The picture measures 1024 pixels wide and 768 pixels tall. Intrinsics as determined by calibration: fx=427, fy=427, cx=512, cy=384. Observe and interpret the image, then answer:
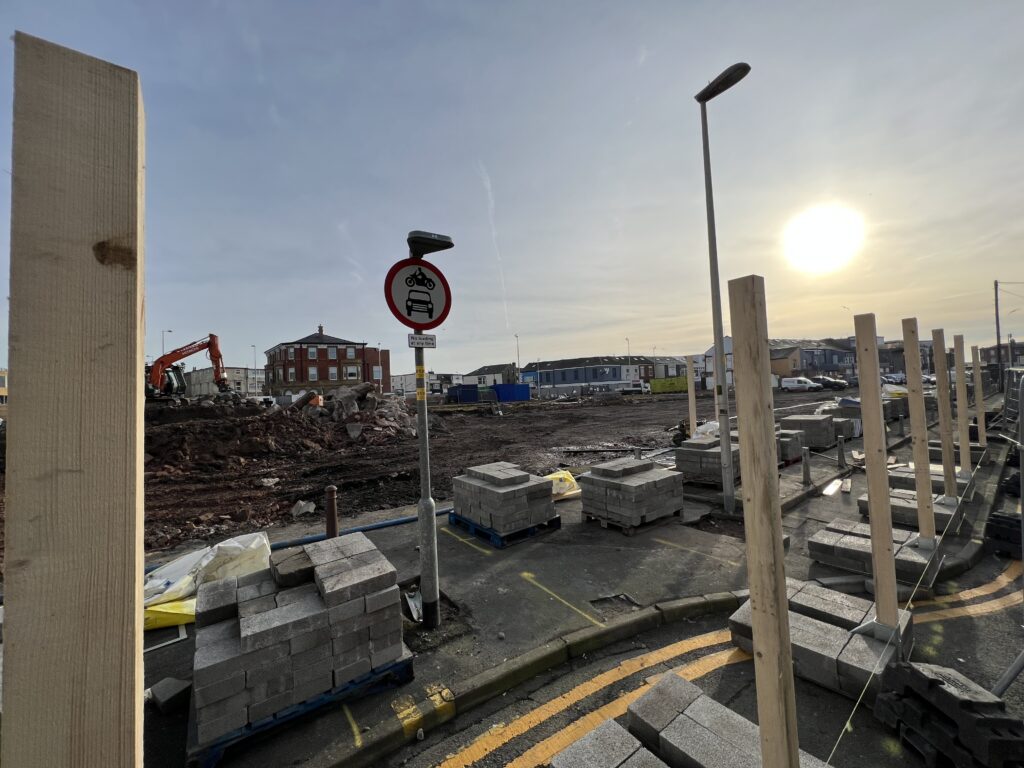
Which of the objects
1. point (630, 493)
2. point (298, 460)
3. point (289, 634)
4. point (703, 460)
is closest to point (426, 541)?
point (289, 634)

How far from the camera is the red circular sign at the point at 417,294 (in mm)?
4418

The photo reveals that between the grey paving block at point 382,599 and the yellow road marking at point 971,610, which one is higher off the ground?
the grey paving block at point 382,599

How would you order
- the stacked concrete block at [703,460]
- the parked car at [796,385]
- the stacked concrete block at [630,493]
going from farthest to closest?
the parked car at [796,385]
the stacked concrete block at [703,460]
the stacked concrete block at [630,493]

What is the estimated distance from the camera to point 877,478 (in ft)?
12.0

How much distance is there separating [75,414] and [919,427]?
7139 mm

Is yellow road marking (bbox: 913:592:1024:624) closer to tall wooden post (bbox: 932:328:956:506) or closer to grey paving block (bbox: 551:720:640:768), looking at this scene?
tall wooden post (bbox: 932:328:956:506)

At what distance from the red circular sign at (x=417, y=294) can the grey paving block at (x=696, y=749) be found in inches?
156

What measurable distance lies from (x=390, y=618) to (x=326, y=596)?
0.63 metres

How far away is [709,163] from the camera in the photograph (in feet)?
26.4

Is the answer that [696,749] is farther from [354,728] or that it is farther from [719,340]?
[719,340]

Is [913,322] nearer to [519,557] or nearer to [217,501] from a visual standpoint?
[519,557]

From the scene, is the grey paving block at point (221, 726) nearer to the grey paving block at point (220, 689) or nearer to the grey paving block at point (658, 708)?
the grey paving block at point (220, 689)

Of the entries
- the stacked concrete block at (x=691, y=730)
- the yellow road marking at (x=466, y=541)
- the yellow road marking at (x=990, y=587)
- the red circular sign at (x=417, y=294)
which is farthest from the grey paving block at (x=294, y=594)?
the yellow road marking at (x=990, y=587)

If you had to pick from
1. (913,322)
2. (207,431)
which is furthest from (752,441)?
(207,431)
